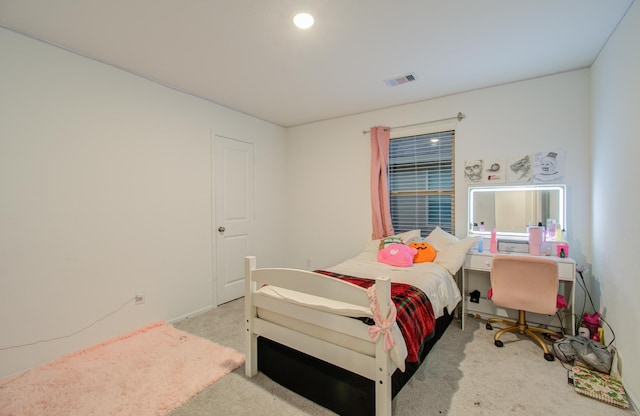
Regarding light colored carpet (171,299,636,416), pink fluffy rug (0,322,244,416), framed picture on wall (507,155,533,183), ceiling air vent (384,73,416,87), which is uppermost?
ceiling air vent (384,73,416,87)

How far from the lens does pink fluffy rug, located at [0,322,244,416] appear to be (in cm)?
172

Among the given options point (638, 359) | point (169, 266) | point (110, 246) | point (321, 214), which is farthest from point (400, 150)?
point (110, 246)

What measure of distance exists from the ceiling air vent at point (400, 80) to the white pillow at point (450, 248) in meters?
1.63

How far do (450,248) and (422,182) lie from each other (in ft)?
3.15

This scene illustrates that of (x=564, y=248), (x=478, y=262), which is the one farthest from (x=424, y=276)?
(x=564, y=248)

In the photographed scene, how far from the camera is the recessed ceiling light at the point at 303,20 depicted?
184 centimetres

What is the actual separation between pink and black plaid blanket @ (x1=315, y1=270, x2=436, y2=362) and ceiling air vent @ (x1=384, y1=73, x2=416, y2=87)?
1.94m

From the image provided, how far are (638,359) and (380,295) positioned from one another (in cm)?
162

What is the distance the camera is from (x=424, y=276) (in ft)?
7.84

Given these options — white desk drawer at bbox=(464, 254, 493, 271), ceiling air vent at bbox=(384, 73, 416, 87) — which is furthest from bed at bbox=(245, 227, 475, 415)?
ceiling air vent at bbox=(384, 73, 416, 87)

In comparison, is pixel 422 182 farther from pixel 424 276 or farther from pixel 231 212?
pixel 231 212

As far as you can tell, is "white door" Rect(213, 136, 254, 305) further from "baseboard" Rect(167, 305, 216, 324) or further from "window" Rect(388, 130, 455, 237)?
"window" Rect(388, 130, 455, 237)

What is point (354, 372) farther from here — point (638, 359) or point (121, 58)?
point (121, 58)

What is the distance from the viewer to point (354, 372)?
1.54 meters
